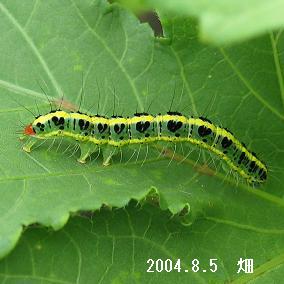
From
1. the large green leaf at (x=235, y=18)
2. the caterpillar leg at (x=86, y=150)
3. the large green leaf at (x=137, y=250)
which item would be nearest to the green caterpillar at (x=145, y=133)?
the caterpillar leg at (x=86, y=150)

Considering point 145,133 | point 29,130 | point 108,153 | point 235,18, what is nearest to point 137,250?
point 108,153

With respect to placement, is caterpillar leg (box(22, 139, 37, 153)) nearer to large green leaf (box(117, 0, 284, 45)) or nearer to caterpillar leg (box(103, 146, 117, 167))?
caterpillar leg (box(103, 146, 117, 167))

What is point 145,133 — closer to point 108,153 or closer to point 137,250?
point 108,153

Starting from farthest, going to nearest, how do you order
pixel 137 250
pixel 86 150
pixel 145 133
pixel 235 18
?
pixel 145 133, pixel 86 150, pixel 137 250, pixel 235 18

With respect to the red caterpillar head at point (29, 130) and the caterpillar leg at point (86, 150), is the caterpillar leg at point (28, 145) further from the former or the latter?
the caterpillar leg at point (86, 150)

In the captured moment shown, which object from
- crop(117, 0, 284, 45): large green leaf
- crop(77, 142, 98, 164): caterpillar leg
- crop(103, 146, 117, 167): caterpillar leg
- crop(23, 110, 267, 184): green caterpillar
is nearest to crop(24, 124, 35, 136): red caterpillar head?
crop(23, 110, 267, 184): green caterpillar
